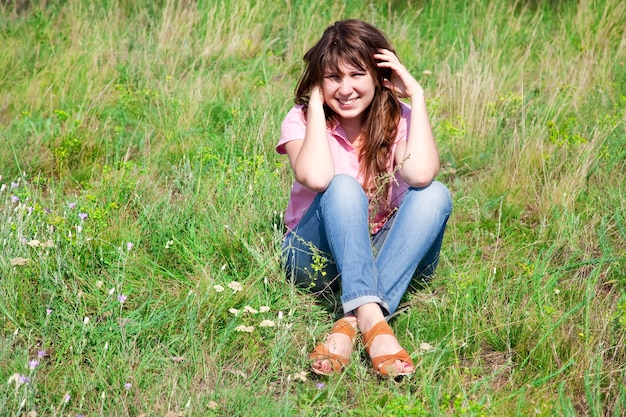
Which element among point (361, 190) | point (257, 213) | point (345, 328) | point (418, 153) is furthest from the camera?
point (257, 213)

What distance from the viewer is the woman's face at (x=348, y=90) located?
335 cm

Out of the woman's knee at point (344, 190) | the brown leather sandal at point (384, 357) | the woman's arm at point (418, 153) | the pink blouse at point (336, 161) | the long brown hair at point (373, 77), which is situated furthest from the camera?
the pink blouse at point (336, 161)

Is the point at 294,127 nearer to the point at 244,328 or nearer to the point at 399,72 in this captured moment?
the point at 399,72

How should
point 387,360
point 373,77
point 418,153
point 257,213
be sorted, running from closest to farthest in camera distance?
1. point 387,360
2. point 418,153
3. point 373,77
4. point 257,213

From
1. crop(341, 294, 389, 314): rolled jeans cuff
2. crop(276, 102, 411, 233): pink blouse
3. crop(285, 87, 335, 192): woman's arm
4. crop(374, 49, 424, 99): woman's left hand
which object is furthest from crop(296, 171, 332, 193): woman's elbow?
crop(374, 49, 424, 99): woman's left hand

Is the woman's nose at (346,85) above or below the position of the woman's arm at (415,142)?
above

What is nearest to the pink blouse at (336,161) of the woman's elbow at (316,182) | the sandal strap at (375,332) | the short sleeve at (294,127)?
the short sleeve at (294,127)

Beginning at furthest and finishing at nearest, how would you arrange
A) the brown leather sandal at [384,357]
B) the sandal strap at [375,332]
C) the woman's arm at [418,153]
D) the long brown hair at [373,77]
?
1. the long brown hair at [373,77]
2. the woman's arm at [418,153]
3. the sandal strap at [375,332]
4. the brown leather sandal at [384,357]

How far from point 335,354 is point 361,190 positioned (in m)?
0.67

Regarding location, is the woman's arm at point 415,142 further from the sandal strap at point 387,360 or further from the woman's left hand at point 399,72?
the sandal strap at point 387,360

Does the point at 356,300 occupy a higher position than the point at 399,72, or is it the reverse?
the point at 399,72

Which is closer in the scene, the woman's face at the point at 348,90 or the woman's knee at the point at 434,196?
the woman's knee at the point at 434,196

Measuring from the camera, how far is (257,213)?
3.70m

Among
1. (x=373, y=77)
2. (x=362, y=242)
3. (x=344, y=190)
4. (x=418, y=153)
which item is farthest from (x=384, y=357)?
(x=373, y=77)
